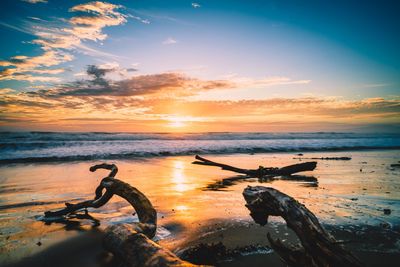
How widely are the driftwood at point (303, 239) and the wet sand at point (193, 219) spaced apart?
21 centimetres

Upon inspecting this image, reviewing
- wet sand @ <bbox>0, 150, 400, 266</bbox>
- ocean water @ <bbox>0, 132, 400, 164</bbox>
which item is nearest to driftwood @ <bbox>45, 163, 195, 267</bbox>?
wet sand @ <bbox>0, 150, 400, 266</bbox>

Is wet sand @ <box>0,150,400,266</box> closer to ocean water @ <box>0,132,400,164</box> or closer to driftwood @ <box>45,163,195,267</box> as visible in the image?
driftwood @ <box>45,163,195,267</box>

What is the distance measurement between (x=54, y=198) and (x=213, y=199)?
15.6ft

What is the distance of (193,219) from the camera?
18.0ft

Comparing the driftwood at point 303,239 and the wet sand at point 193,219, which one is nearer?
the driftwood at point 303,239

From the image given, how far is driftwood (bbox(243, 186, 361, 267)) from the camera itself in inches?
96.6

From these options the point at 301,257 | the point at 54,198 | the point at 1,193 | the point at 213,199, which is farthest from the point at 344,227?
the point at 1,193

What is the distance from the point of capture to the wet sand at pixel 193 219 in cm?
388

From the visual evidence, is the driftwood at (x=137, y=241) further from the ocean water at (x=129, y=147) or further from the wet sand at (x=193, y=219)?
the ocean water at (x=129, y=147)

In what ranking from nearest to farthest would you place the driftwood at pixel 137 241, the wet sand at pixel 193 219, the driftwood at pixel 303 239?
the driftwood at pixel 137 241, the driftwood at pixel 303 239, the wet sand at pixel 193 219

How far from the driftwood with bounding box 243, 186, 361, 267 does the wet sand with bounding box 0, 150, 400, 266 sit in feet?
0.68

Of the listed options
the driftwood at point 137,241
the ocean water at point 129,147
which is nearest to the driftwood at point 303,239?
the driftwood at point 137,241

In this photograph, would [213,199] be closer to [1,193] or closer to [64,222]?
[64,222]

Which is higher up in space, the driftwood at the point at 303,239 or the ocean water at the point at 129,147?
the driftwood at the point at 303,239
